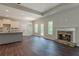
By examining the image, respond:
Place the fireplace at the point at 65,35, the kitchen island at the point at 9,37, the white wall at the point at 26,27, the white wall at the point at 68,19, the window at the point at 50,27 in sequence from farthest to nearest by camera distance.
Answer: the white wall at the point at 26,27
the window at the point at 50,27
the kitchen island at the point at 9,37
the fireplace at the point at 65,35
the white wall at the point at 68,19

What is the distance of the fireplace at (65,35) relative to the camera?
683cm

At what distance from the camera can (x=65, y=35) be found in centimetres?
742

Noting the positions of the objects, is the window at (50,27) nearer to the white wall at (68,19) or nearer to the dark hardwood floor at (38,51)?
the white wall at (68,19)

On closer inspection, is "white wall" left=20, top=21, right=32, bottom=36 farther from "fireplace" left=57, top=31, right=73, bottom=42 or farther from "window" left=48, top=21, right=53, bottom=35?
"fireplace" left=57, top=31, right=73, bottom=42

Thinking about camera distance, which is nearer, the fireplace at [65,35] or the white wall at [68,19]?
the white wall at [68,19]

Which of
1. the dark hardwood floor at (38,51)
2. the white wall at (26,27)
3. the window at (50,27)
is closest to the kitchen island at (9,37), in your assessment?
the dark hardwood floor at (38,51)

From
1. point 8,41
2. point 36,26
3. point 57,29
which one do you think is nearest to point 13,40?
point 8,41

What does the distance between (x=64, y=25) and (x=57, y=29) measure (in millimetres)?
938

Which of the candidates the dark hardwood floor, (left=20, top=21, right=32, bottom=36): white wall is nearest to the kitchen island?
the dark hardwood floor

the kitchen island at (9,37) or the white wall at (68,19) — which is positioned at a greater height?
the white wall at (68,19)

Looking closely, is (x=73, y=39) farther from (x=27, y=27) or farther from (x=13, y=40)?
(x=27, y=27)

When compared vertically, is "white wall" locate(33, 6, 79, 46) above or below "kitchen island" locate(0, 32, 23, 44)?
above

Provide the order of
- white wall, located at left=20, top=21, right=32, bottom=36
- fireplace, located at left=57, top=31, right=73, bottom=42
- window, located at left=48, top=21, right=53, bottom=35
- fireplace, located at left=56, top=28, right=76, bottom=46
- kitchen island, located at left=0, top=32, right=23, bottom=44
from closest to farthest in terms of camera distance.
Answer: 1. fireplace, located at left=56, top=28, right=76, bottom=46
2. fireplace, located at left=57, top=31, right=73, bottom=42
3. kitchen island, located at left=0, top=32, right=23, bottom=44
4. window, located at left=48, top=21, right=53, bottom=35
5. white wall, located at left=20, top=21, right=32, bottom=36

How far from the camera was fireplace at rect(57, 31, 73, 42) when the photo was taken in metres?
6.83
